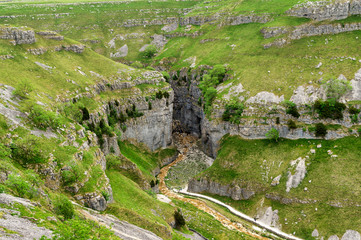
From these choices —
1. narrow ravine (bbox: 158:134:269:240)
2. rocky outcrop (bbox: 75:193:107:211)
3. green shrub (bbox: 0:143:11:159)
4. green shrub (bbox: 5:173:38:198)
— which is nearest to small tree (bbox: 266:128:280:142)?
narrow ravine (bbox: 158:134:269:240)

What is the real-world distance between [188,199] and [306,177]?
3216cm

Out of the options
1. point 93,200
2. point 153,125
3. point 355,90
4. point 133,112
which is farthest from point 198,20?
point 93,200

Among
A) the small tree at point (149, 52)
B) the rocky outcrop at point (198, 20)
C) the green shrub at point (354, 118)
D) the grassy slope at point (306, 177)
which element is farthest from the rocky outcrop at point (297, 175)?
the small tree at point (149, 52)

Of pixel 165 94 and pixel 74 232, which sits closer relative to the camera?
pixel 74 232

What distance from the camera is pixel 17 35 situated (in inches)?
3270

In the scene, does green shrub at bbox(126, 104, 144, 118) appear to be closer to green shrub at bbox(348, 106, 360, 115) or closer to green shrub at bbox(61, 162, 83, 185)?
green shrub at bbox(61, 162, 83, 185)

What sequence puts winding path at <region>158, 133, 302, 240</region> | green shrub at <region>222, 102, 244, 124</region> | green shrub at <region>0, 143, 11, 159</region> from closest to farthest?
green shrub at <region>0, 143, 11, 159</region>, winding path at <region>158, 133, 302, 240</region>, green shrub at <region>222, 102, 244, 124</region>

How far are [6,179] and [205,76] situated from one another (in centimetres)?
8455

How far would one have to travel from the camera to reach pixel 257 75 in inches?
4033

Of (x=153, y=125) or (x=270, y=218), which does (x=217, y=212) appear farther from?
(x=153, y=125)

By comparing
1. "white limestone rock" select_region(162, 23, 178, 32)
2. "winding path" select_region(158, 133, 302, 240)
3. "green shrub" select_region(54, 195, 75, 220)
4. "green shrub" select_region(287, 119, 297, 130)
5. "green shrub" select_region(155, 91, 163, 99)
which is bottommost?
Result: "winding path" select_region(158, 133, 302, 240)

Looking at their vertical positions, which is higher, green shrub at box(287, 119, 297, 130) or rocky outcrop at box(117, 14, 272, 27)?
rocky outcrop at box(117, 14, 272, 27)

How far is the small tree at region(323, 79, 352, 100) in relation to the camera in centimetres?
8425

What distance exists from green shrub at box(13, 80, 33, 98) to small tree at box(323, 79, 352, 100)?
7806 centimetres
